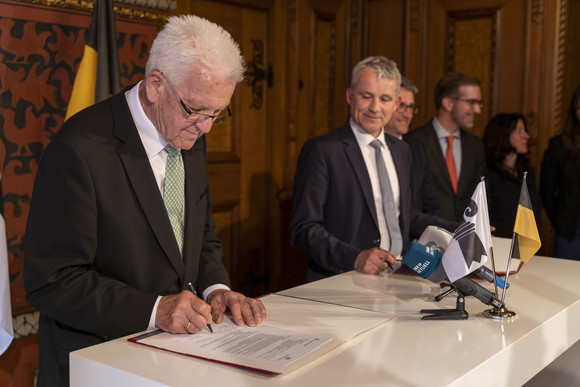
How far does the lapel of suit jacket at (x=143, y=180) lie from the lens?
5.77 feet

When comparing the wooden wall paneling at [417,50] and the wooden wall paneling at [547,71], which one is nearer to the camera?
the wooden wall paneling at [547,71]

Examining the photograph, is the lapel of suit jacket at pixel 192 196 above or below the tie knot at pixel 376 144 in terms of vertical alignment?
below

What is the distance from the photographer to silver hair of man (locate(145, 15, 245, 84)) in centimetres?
171

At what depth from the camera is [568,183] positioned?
13.3ft

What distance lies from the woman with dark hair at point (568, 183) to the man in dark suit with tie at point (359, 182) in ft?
5.30

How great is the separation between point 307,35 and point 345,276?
3.24 metres

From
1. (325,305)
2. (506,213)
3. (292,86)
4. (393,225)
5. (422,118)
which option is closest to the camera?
(325,305)

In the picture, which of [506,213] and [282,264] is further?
[282,264]

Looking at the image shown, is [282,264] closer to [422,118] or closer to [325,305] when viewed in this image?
[422,118]

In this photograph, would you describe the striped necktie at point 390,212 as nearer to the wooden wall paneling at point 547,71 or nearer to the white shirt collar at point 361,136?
the white shirt collar at point 361,136

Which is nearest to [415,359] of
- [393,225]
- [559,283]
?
[559,283]

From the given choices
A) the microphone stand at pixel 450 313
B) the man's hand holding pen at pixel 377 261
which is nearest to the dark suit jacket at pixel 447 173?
the man's hand holding pen at pixel 377 261

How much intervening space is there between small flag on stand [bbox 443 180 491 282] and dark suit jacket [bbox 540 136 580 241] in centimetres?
254

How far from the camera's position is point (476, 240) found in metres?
1.75
